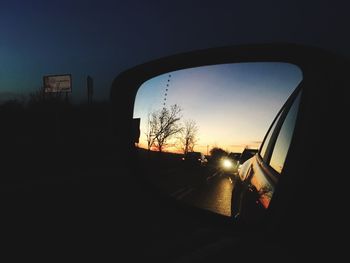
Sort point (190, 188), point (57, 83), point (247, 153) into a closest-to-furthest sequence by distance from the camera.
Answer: point (247, 153)
point (190, 188)
point (57, 83)

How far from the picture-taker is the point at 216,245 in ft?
17.7

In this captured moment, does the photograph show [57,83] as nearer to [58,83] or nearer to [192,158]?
[58,83]

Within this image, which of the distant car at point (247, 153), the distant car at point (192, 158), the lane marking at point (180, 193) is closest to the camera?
the lane marking at point (180, 193)

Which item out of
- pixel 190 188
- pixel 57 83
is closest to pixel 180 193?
pixel 190 188

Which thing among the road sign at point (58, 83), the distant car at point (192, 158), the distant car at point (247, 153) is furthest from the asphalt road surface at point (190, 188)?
the road sign at point (58, 83)

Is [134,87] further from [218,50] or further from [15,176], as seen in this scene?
[15,176]

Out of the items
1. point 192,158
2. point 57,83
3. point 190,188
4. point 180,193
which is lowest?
point 190,188

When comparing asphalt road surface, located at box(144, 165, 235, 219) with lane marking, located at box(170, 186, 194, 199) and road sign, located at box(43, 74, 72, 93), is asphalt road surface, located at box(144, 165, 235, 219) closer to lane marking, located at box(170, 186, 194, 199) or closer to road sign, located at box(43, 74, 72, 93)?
lane marking, located at box(170, 186, 194, 199)

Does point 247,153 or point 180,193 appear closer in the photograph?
point 247,153

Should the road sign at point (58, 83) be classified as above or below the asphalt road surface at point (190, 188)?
above

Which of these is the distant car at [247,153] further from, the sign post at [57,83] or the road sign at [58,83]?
the road sign at [58,83]

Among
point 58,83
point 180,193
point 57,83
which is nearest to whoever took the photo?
point 180,193

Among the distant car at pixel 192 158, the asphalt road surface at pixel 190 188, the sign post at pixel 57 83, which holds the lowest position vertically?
the asphalt road surface at pixel 190 188

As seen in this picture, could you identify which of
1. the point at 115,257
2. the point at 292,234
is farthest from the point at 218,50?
the point at 115,257
